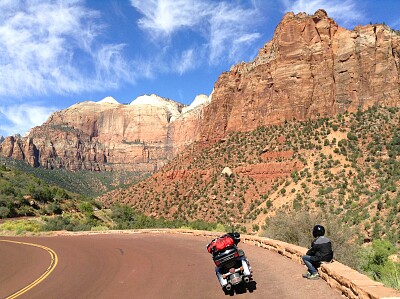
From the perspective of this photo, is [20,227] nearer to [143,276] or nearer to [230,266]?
[143,276]

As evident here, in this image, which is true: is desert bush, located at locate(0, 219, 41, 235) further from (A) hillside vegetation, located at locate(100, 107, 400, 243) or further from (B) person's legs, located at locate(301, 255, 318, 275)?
(B) person's legs, located at locate(301, 255, 318, 275)

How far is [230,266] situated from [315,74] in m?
65.6

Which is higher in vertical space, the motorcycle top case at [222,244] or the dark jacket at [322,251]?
the motorcycle top case at [222,244]

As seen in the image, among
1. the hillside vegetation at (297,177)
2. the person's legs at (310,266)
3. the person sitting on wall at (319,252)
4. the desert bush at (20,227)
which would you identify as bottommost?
the desert bush at (20,227)

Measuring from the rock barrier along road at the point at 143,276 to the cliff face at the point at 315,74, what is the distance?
53.9 metres

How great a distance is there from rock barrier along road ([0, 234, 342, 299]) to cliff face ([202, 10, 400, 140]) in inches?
2121

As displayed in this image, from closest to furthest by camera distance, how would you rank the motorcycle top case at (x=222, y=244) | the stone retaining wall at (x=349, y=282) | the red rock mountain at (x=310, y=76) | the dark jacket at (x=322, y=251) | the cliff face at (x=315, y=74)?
the stone retaining wall at (x=349, y=282)
the motorcycle top case at (x=222, y=244)
the dark jacket at (x=322, y=251)
the cliff face at (x=315, y=74)
the red rock mountain at (x=310, y=76)

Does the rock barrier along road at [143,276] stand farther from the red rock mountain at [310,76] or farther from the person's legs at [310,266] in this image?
the red rock mountain at [310,76]

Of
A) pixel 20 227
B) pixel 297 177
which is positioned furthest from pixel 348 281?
pixel 297 177

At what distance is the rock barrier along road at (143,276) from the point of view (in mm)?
9070

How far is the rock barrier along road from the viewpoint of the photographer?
9070 mm

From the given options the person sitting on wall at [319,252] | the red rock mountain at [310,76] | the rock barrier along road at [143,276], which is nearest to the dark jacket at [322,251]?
the person sitting on wall at [319,252]

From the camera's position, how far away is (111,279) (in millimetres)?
11391

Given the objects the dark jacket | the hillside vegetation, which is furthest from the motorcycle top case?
the hillside vegetation
